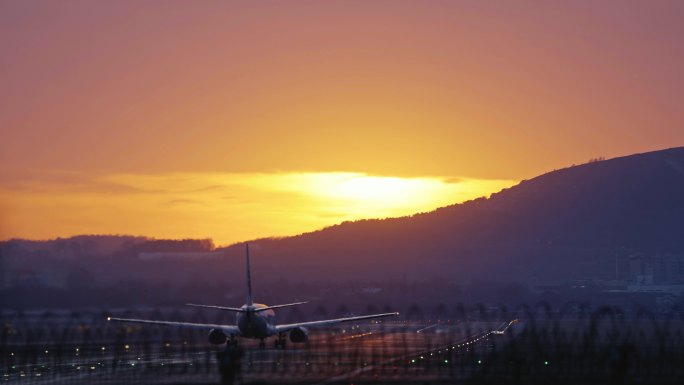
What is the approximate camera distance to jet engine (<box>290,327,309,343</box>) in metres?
96.2

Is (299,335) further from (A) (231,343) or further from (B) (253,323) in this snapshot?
(A) (231,343)


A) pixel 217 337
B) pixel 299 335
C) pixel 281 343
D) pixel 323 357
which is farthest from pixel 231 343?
pixel 323 357

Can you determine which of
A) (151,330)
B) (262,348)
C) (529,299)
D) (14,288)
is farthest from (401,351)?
(529,299)

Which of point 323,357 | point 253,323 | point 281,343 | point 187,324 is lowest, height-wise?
point 323,357

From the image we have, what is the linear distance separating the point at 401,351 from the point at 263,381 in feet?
92.2

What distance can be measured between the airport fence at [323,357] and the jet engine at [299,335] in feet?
2.43

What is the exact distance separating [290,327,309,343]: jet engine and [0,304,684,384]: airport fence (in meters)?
0.74

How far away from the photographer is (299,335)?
96312 millimetres

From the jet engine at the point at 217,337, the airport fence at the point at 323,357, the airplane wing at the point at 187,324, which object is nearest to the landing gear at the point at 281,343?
the airport fence at the point at 323,357

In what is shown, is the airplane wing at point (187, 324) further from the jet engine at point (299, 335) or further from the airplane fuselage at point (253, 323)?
the jet engine at point (299, 335)

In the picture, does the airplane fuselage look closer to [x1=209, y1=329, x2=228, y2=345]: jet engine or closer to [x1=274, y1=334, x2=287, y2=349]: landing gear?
[x1=274, y1=334, x2=287, y2=349]: landing gear

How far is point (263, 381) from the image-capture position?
61594mm

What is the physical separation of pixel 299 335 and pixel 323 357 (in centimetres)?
1206

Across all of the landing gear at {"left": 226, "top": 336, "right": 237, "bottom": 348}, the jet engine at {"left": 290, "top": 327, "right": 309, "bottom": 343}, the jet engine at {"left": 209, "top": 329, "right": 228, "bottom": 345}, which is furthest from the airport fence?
the landing gear at {"left": 226, "top": 336, "right": 237, "bottom": 348}
